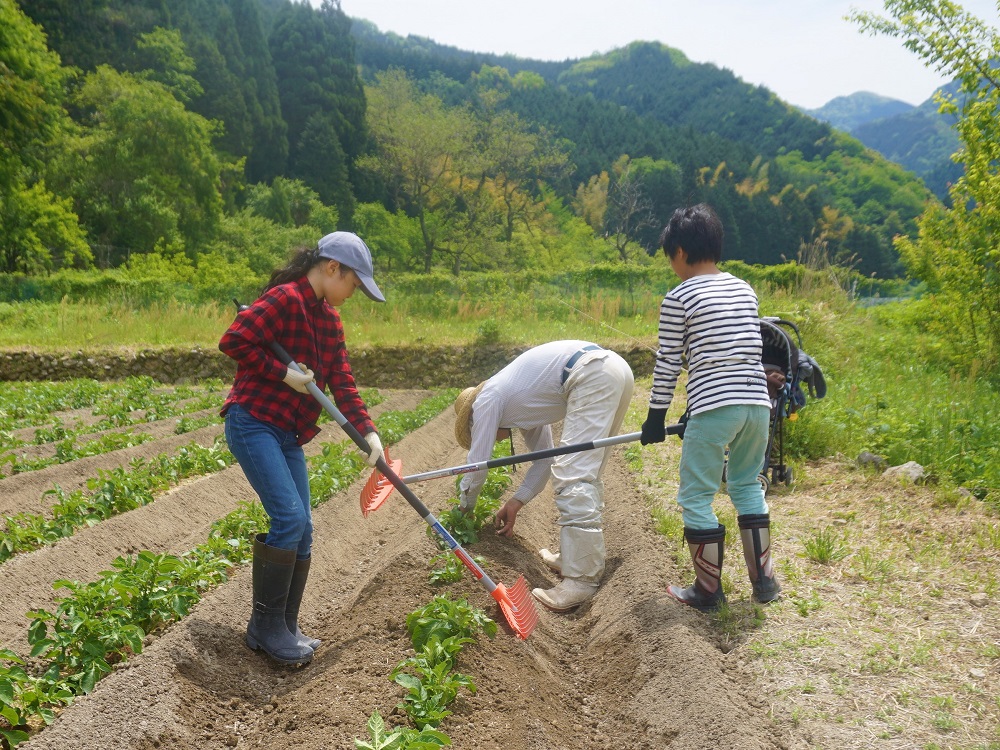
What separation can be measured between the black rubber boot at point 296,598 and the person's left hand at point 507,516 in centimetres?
161

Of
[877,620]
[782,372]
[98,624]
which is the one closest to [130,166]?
[782,372]

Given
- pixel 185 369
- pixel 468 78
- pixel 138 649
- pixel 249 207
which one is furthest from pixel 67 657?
pixel 468 78

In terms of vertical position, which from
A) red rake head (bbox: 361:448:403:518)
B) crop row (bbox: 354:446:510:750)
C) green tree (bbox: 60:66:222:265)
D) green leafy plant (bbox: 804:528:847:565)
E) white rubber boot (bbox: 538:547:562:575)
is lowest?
white rubber boot (bbox: 538:547:562:575)

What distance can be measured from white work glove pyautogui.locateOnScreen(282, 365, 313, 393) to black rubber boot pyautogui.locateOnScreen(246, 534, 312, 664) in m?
0.77

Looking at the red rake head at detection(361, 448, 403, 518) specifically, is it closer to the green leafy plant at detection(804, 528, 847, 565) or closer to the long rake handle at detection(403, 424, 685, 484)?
the long rake handle at detection(403, 424, 685, 484)

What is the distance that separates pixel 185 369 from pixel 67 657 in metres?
14.2

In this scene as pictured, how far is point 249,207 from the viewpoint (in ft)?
149

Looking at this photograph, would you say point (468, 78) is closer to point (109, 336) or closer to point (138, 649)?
point (109, 336)

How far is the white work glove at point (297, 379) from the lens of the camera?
3.51 m

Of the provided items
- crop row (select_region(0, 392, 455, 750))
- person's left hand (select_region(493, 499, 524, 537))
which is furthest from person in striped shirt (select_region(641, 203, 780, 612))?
crop row (select_region(0, 392, 455, 750))

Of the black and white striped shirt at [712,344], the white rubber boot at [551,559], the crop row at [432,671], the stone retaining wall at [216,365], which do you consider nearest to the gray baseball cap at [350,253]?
the black and white striped shirt at [712,344]

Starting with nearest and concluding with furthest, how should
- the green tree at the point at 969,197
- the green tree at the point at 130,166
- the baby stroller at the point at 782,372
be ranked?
the baby stroller at the point at 782,372, the green tree at the point at 969,197, the green tree at the point at 130,166

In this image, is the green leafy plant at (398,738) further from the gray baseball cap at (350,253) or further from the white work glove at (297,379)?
the gray baseball cap at (350,253)

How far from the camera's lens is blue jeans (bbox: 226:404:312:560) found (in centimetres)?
353
